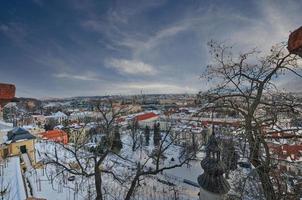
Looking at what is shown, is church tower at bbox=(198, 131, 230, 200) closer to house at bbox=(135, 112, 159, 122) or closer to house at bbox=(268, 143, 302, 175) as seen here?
house at bbox=(268, 143, 302, 175)

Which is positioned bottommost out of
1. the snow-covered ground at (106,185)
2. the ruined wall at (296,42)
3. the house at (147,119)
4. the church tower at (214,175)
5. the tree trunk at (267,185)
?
the snow-covered ground at (106,185)

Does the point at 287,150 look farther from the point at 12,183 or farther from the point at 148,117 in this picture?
the point at 148,117

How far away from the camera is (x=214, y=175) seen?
7.59 m

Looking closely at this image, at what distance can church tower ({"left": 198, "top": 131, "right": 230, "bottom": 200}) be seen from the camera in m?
7.41

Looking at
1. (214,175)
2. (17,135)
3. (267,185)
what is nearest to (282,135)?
(267,185)

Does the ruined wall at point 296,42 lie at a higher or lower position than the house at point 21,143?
higher

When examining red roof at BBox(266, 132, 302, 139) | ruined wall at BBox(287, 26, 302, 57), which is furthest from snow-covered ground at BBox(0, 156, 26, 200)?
ruined wall at BBox(287, 26, 302, 57)

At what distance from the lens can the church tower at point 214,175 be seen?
24.3 feet

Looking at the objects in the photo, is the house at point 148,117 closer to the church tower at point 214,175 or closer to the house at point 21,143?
the house at point 21,143

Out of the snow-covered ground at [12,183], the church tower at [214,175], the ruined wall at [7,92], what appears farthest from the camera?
the snow-covered ground at [12,183]

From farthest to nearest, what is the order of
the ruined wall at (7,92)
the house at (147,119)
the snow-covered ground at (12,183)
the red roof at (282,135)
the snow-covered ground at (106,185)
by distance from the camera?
1. the house at (147,119)
2. the snow-covered ground at (106,185)
3. the snow-covered ground at (12,183)
4. the red roof at (282,135)
5. the ruined wall at (7,92)

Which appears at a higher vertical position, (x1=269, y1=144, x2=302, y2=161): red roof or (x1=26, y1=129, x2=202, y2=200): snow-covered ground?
(x1=269, y1=144, x2=302, y2=161): red roof

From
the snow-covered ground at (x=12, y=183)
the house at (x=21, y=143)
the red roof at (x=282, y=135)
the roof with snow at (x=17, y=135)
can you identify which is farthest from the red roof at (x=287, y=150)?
the roof with snow at (x=17, y=135)

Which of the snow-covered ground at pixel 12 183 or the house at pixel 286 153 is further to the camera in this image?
the snow-covered ground at pixel 12 183
